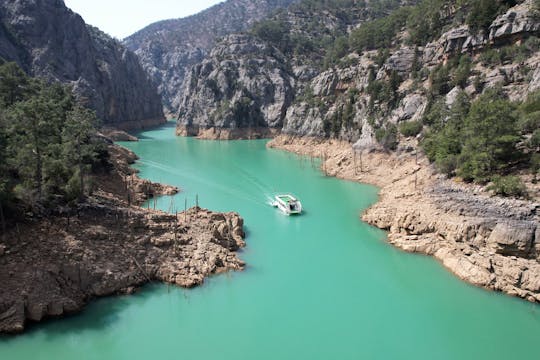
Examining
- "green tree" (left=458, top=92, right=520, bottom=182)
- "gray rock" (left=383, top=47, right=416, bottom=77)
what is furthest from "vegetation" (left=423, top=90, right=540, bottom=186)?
"gray rock" (left=383, top=47, right=416, bottom=77)

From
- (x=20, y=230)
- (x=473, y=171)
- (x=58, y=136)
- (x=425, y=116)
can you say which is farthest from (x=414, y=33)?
(x=20, y=230)

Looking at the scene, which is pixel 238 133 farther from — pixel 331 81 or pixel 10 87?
pixel 10 87

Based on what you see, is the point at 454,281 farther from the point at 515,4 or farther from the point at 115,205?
the point at 515,4

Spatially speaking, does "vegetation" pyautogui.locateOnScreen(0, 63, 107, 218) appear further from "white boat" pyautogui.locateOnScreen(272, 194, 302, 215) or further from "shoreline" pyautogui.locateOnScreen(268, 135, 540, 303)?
"shoreline" pyautogui.locateOnScreen(268, 135, 540, 303)

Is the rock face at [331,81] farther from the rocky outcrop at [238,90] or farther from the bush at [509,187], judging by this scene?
the bush at [509,187]

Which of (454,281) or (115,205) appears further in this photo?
(115,205)

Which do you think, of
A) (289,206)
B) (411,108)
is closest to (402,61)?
(411,108)

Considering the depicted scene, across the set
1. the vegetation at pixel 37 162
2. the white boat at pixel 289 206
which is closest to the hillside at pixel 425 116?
the white boat at pixel 289 206
